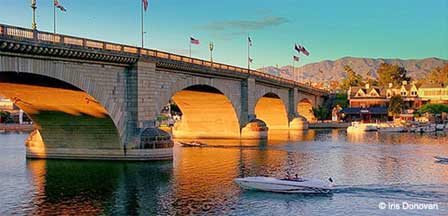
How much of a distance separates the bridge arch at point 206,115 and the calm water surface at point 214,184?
22.4 m

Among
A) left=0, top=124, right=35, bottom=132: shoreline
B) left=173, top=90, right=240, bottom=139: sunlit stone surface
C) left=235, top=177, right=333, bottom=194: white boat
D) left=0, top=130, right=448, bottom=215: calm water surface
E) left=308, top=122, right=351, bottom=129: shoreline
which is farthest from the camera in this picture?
left=0, top=124, right=35, bottom=132: shoreline

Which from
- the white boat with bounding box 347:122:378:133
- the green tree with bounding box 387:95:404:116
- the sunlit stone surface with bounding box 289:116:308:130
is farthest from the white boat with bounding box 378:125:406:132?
the green tree with bounding box 387:95:404:116

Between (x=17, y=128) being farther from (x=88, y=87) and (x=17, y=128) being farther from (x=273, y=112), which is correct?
(x=88, y=87)

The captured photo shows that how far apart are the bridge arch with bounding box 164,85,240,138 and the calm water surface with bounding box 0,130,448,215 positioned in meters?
22.4

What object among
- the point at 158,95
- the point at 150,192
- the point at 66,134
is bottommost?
the point at 150,192

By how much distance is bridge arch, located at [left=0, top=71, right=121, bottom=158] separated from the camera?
49875mm

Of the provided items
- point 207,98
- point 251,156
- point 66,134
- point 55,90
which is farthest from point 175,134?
point 55,90

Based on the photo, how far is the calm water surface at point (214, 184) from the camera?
3509cm

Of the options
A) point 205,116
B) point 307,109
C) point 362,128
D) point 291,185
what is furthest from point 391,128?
point 291,185

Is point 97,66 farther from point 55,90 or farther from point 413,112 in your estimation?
point 413,112

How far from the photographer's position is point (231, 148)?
75938 millimetres

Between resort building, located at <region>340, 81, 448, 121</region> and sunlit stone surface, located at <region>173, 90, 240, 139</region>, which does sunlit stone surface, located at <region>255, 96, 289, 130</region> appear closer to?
sunlit stone surface, located at <region>173, 90, 240, 139</region>

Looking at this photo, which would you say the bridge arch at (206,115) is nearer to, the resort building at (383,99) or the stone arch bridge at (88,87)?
the stone arch bridge at (88,87)

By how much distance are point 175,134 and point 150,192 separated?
197 ft
